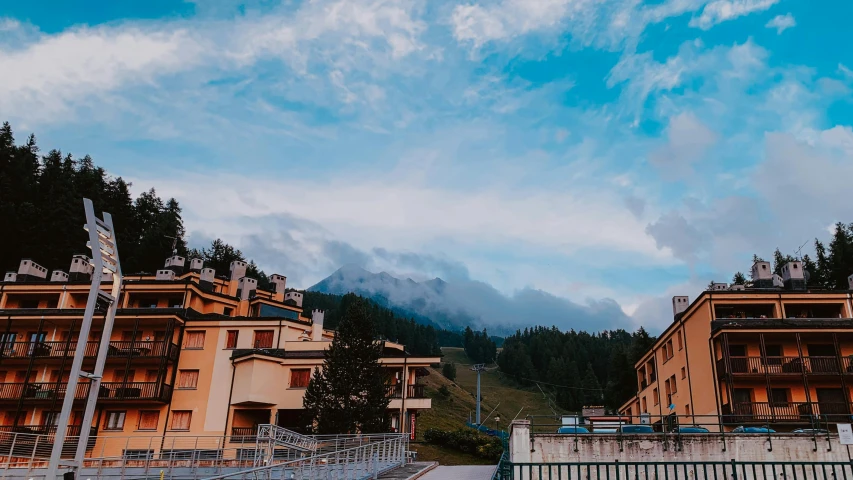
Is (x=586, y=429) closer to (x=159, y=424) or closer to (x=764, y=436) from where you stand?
(x=764, y=436)

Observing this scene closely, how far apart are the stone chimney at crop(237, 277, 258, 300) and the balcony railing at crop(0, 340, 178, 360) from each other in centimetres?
930

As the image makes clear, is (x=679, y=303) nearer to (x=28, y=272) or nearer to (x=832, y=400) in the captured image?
(x=832, y=400)

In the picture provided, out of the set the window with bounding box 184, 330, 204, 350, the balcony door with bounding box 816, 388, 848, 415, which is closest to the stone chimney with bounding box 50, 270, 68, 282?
the window with bounding box 184, 330, 204, 350

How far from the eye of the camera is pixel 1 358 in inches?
1721

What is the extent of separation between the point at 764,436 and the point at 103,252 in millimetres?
19780

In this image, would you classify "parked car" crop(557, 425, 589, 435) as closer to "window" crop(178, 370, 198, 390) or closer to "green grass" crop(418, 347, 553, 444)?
"window" crop(178, 370, 198, 390)

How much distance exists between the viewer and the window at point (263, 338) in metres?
44.1

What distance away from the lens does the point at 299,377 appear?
4212 centimetres

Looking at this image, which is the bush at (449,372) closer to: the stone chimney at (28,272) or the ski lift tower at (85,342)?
the stone chimney at (28,272)

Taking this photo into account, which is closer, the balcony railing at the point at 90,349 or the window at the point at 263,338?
the balcony railing at the point at 90,349

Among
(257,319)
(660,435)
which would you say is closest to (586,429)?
(660,435)

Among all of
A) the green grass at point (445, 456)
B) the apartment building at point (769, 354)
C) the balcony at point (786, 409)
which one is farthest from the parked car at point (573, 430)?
the balcony at point (786, 409)

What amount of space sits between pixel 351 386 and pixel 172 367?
1659 cm

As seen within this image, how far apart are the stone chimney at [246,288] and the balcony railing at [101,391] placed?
1140cm
